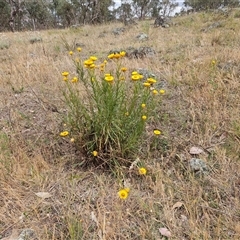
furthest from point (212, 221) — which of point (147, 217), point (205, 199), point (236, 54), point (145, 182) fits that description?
point (236, 54)

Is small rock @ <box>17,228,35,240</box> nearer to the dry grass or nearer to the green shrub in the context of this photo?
the dry grass

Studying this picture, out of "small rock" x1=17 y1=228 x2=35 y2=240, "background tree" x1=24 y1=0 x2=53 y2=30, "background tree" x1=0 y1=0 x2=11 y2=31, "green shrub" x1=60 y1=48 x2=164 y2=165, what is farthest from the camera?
"background tree" x1=24 y1=0 x2=53 y2=30

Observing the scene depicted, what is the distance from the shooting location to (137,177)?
1875 millimetres

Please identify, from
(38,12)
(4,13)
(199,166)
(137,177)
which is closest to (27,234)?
Result: (137,177)

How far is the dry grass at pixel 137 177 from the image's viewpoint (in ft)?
4.90

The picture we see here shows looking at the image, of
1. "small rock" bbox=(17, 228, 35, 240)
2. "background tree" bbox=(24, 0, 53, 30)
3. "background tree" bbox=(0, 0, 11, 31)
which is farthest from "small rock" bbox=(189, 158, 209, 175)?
"background tree" bbox=(0, 0, 11, 31)

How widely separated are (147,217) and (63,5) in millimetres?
22671

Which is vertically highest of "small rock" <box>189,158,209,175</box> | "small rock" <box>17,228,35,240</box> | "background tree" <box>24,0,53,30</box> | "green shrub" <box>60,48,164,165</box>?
"background tree" <box>24,0,53,30</box>

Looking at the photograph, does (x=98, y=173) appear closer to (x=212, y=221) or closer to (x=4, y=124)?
(x=212, y=221)

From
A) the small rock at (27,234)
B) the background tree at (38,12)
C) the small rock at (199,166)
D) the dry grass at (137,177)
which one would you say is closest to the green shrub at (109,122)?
the dry grass at (137,177)

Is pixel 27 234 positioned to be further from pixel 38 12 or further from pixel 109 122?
pixel 38 12

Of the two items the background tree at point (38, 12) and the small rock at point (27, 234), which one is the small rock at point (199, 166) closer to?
the small rock at point (27, 234)

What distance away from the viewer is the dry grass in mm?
1494

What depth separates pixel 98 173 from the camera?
193cm
